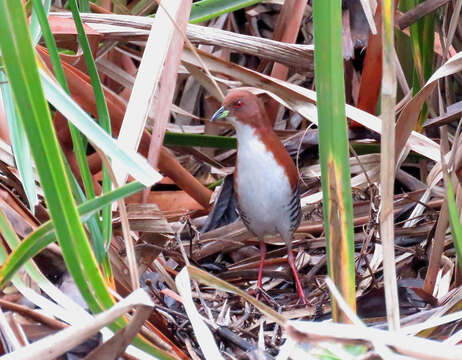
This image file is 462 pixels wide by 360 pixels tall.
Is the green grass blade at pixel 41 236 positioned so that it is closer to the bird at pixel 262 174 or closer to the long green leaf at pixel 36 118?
the long green leaf at pixel 36 118

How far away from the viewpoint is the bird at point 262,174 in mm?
2561

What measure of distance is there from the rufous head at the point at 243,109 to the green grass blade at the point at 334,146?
110 centimetres

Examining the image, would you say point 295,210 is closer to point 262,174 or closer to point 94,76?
point 262,174

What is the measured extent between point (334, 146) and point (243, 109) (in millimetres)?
1181

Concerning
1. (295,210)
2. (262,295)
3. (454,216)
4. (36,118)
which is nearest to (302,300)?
(262,295)

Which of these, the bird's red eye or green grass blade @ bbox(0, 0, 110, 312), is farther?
the bird's red eye

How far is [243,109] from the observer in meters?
2.55

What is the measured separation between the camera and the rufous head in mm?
2508

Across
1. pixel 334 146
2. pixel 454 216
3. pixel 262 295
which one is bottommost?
pixel 262 295

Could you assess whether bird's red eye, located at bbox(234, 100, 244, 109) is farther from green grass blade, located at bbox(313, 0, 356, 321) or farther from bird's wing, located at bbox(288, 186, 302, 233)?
green grass blade, located at bbox(313, 0, 356, 321)

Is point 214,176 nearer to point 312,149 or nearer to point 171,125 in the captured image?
point 171,125

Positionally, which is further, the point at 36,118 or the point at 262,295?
the point at 262,295

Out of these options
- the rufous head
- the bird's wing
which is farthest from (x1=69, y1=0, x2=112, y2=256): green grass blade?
the bird's wing

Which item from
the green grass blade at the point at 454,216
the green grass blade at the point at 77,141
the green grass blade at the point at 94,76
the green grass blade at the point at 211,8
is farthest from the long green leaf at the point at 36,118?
the green grass blade at the point at 211,8
